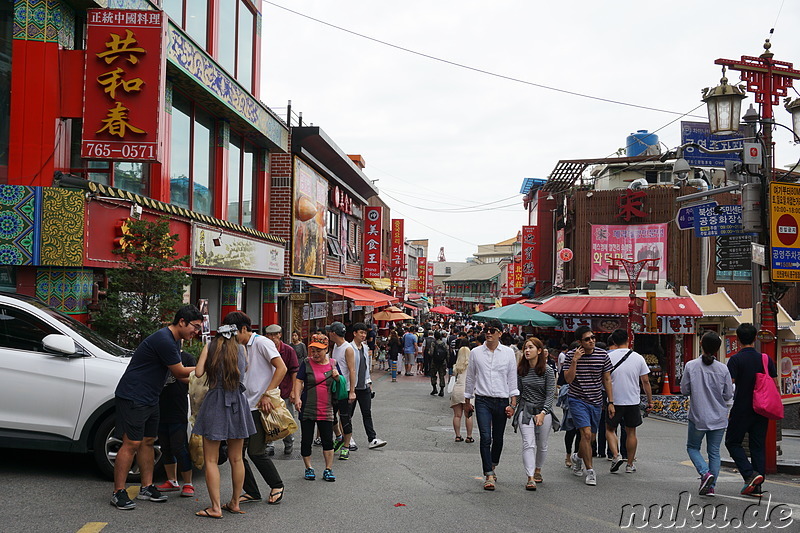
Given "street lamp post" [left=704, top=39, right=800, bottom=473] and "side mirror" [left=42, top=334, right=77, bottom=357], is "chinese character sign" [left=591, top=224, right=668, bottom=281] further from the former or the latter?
"side mirror" [left=42, top=334, right=77, bottom=357]

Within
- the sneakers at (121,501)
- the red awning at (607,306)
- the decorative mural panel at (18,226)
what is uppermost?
the decorative mural panel at (18,226)

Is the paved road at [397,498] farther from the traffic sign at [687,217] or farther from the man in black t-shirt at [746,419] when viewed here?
the traffic sign at [687,217]

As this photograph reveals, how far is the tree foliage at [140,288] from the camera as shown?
30.5ft

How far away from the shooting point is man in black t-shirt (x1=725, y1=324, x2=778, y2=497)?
Result: 284 inches

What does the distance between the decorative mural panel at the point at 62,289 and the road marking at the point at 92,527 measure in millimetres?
4758

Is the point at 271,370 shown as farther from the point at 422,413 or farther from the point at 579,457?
the point at 422,413

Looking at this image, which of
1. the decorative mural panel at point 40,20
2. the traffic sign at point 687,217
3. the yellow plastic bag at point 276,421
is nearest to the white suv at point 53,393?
the yellow plastic bag at point 276,421

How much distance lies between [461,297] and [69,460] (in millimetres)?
94537

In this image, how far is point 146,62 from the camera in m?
10.2

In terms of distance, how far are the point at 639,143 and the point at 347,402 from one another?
96.2ft

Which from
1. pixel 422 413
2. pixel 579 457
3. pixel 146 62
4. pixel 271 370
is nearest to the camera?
pixel 271 370

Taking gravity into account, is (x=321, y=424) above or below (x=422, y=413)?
above

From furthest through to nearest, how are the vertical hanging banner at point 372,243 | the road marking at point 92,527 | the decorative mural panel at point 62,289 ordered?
the vertical hanging banner at point 372,243, the decorative mural panel at point 62,289, the road marking at point 92,527

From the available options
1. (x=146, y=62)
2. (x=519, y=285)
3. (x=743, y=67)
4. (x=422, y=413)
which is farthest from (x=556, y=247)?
(x=146, y=62)
